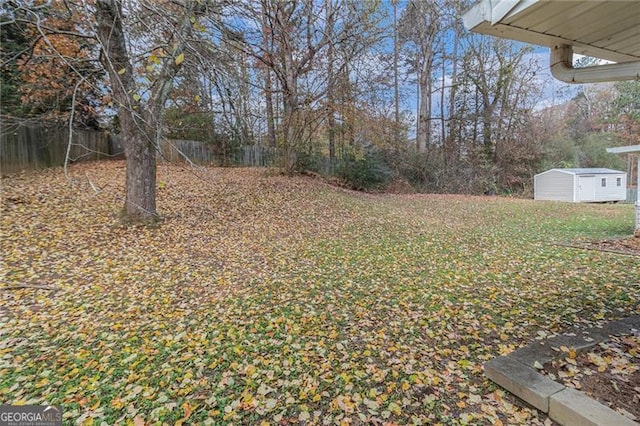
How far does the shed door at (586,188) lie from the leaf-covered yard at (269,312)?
10.3 meters

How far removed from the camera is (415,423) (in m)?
1.77

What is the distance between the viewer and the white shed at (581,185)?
47.8 ft

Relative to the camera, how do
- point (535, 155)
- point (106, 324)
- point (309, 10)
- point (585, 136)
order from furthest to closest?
point (585, 136)
point (535, 155)
point (309, 10)
point (106, 324)

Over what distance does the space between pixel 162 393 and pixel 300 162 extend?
1092cm

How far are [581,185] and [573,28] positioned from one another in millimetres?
16625

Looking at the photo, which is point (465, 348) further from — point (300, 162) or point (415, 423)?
point (300, 162)

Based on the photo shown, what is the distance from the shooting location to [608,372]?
2002 mm

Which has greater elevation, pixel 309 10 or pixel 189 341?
pixel 309 10

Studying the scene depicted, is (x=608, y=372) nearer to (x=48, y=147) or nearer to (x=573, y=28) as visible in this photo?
(x=573, y=28)

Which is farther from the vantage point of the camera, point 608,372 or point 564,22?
point 608,372

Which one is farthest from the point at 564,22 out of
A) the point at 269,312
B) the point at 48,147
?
the point at 48,147

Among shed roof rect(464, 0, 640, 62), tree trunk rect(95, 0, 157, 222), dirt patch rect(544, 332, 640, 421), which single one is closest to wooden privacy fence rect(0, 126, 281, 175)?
tree trunk rect(95, 0, 157, 222)

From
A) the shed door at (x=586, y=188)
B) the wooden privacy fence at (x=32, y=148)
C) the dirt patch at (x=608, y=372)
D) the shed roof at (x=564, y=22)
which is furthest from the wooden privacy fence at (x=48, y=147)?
the shed door at (x=586, y=188)

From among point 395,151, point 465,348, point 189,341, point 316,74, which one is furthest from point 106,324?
point 395,151
